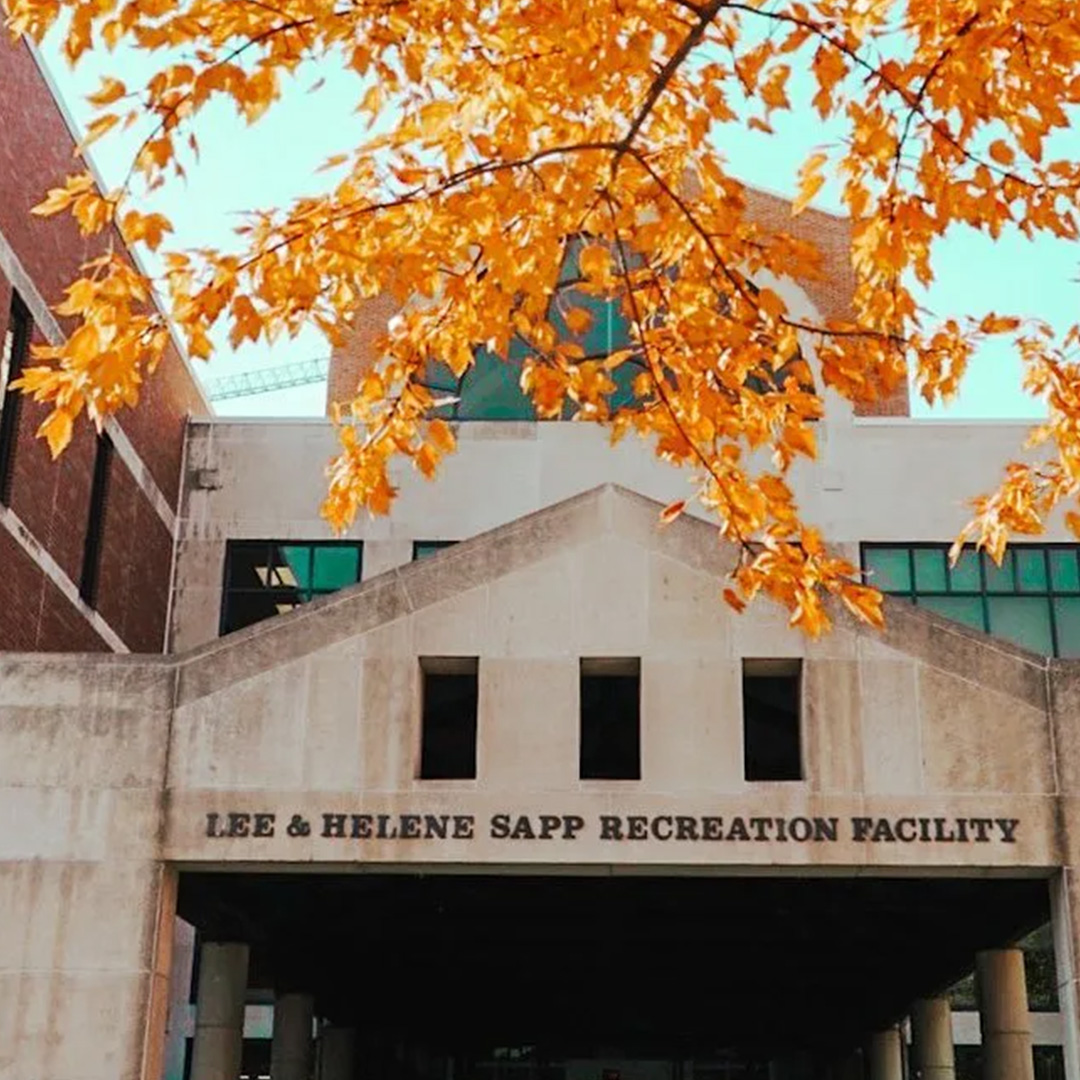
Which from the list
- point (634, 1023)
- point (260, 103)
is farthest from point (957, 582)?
point (260, 103)

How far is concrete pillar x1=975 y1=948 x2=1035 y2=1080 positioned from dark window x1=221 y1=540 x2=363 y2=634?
1570 centimetres

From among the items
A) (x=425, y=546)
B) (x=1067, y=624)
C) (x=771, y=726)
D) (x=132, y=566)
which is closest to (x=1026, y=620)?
(x=1067, y=624)

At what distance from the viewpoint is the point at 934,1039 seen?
3158cm

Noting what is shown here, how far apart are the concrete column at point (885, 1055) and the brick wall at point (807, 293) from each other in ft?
44.6

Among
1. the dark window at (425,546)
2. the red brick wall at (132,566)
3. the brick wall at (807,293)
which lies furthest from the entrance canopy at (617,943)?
the brick wall at (807,293)

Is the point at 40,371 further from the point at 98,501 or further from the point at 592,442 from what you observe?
the point at 592,442

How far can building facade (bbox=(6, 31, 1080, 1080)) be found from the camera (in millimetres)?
17859

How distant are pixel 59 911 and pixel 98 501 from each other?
552 inches

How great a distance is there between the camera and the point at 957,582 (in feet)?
115

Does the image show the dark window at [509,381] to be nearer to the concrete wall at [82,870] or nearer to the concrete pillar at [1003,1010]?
the concrete pillar at [1003,1010]

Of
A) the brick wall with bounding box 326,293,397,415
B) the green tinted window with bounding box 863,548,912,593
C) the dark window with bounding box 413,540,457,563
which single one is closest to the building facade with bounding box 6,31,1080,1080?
the dark window with bounding box 413,540,457,563

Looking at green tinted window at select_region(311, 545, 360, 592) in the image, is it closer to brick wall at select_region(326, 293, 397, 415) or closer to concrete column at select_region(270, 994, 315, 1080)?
brick wall at select_region(326, 293, 397, 415)

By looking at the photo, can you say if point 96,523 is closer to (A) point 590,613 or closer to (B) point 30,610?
(B) point 30,610

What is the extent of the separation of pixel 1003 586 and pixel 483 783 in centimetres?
1990
